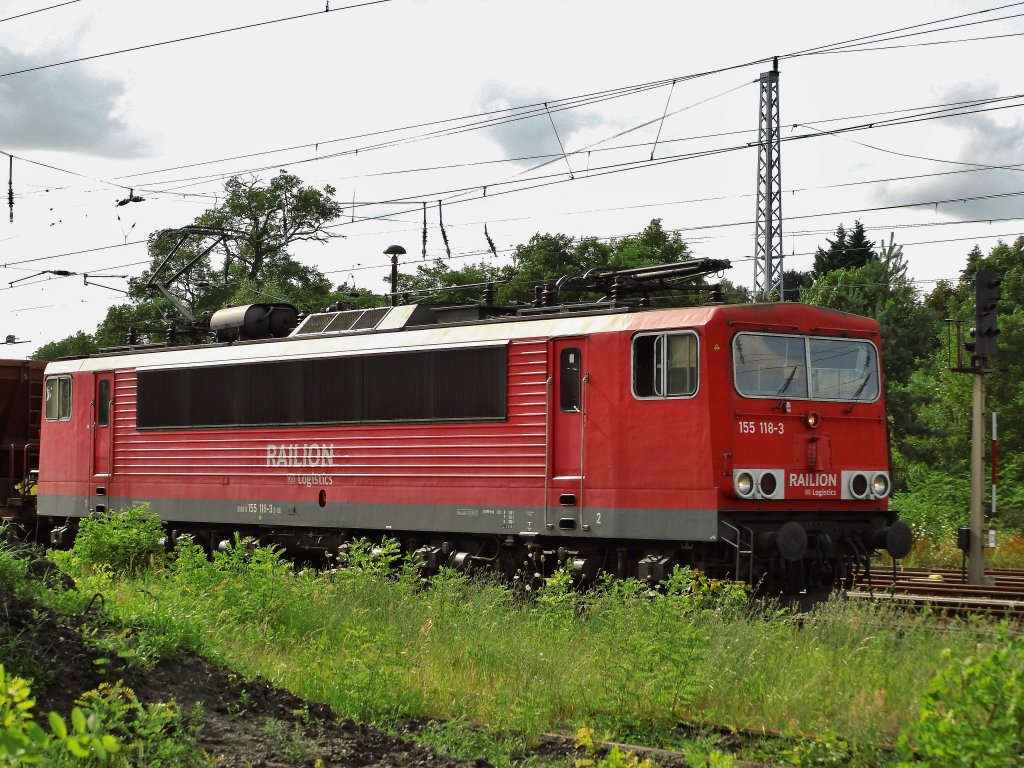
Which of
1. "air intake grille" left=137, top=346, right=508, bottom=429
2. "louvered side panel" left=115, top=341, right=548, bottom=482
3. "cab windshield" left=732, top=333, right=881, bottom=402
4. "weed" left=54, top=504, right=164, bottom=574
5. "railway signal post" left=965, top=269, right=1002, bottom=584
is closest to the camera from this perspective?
"cab windshield" left=732, top=333, right=881, bottom=402

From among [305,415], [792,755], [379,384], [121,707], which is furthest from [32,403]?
[792,755]

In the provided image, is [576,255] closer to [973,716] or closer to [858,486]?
[858,486]

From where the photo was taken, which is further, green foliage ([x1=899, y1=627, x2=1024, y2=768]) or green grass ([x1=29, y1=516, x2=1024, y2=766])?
green grass ([x1=29, y1=516, x2=1024, y2=766])

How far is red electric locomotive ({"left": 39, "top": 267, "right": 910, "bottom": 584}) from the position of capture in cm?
1305

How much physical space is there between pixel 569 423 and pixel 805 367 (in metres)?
2.64

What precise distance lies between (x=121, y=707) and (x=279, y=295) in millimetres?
35035

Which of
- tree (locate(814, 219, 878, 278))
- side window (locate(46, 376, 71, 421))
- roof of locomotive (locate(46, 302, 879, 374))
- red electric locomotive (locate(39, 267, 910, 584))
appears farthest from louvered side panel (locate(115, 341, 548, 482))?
tree (locate(814, 219, 878, 278))

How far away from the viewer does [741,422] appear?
13062 millimetres

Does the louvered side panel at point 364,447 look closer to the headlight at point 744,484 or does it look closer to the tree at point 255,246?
the headlight at point 744,484

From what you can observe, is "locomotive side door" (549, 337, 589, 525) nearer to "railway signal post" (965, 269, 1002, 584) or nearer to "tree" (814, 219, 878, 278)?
"railway signal post" (965, 269, 1002, 584)

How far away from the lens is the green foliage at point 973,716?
581 cm

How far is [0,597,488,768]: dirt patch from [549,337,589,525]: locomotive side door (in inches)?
233

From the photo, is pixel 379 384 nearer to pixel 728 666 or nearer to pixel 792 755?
pixel 728 666

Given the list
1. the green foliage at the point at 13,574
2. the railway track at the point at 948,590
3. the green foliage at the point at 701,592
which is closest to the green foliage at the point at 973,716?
the green foliage at the point at 701,592
